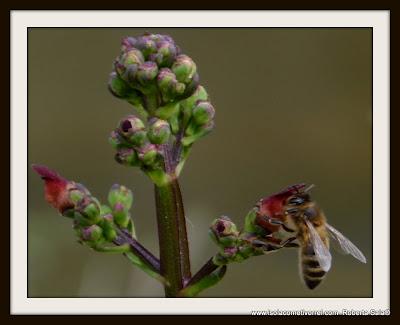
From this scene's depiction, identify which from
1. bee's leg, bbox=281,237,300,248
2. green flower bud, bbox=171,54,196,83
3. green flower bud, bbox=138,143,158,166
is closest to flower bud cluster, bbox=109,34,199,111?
green flower bud, bbox=171,54,196,83

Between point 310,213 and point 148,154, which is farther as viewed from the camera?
point 310,213

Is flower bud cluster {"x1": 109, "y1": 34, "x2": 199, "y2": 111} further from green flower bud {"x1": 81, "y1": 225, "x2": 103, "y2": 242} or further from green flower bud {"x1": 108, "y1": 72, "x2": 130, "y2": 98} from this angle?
green flower bud {"x1": 81, "y1": 225, "x2": 103, "y2": 242}

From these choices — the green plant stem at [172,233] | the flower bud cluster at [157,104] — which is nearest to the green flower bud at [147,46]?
the flower bud cluster at [157,104]

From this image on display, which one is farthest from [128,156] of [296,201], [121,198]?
[296,201]

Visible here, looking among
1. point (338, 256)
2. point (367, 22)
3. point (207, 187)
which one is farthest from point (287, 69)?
point (367, 22)

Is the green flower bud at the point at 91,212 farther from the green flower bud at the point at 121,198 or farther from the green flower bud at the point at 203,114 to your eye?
the green flower bud at the point at 203,114

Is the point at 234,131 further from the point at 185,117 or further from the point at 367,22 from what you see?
the point at 185,117

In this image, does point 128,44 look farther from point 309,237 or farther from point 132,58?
point 309,237
